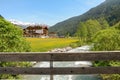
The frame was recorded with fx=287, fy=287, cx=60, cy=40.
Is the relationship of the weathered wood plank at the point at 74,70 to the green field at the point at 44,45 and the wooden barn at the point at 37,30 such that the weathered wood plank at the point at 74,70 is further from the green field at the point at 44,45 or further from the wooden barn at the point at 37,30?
the wooden barn at the point at 37,30

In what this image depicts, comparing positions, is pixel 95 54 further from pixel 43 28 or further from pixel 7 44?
pixel 43 28

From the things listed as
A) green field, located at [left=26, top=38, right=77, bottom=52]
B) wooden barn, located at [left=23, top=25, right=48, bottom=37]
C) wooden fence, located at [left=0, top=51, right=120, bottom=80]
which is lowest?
green field, located at [left=26, top=38, right=77, bottom=52]

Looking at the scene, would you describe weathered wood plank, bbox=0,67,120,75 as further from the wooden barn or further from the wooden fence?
the wooden barn

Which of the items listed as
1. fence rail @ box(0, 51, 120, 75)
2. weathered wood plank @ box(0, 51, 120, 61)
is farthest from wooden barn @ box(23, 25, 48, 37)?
weathered wood plank @ box(0, 51, 120, 61)

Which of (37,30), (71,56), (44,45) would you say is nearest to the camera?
(71,56)

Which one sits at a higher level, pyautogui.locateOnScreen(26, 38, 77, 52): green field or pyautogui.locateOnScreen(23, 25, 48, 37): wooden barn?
pyautogui.locateOnScreen(23, 25, 48, 37): wooden barn

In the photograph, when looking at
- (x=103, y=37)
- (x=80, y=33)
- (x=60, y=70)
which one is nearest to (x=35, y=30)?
(x=80, y=33)

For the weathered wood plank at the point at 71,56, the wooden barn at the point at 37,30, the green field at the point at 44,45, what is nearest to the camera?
the weathered wood plank at the point at 71,56

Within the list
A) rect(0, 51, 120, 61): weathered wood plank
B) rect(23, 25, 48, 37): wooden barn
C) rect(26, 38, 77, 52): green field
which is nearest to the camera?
rect(0, 51, 120, 61): weathered wood plank

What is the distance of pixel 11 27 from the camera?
2288 cm

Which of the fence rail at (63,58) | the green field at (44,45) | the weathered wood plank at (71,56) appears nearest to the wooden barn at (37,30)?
the green field at (44,45)

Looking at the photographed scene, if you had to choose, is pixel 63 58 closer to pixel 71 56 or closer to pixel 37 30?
pixel 71 56

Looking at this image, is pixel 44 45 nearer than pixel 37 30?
Yes

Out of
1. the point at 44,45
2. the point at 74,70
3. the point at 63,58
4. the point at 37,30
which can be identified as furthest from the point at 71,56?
the point at 37,30
